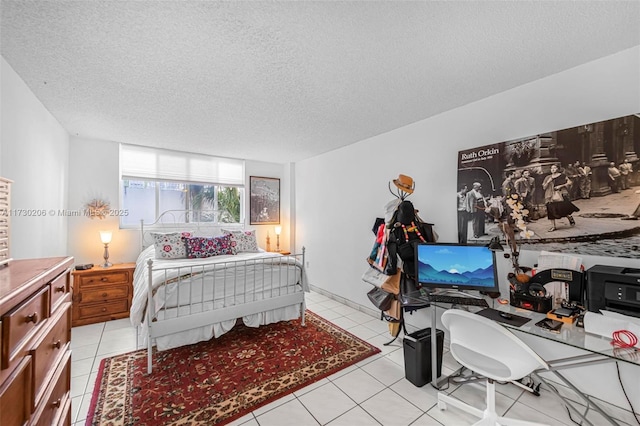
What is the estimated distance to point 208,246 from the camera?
366 cm

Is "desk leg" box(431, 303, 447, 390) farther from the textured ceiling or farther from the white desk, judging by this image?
the textured ceiling

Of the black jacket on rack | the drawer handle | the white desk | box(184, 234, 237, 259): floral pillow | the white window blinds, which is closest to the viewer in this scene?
the drawer handle

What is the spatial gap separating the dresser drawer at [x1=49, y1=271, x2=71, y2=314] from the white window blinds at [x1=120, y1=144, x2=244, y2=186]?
10.4 ft

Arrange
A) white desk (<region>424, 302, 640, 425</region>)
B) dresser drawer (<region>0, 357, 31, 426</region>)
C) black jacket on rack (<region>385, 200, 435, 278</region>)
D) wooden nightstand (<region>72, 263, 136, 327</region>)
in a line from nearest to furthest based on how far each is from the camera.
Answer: dresser drawer (<region>0, 357, 31, 426</region>) → white desk (<region>424, 302, 640, 425</region>) → black jacket on rack (<region>385, 200, 435, 278</region>) → wooden nightstand (<region>72, 263, 136, 327</region>)

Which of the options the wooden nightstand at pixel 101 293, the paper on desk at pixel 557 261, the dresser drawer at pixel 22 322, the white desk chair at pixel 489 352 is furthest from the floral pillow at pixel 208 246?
the paper on desk at pixel 557 261

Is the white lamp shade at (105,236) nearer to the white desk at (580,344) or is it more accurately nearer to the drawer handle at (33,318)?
the drawer handle at (33,318)

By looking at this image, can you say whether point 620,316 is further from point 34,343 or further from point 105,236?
point 105,236

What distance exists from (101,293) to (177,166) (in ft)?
6.89

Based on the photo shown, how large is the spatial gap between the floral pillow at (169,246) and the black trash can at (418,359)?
116 inches

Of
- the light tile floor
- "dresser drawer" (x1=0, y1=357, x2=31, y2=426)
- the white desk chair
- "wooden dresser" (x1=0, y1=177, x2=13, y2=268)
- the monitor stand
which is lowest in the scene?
the light tile floor

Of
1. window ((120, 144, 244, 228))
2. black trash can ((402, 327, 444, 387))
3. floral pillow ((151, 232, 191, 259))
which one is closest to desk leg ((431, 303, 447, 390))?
black trash can ((402, 327, 444, 387))

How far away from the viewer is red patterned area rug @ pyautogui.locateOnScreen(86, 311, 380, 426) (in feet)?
5.98

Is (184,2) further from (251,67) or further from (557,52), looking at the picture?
(557,52)

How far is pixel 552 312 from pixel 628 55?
1.80m
